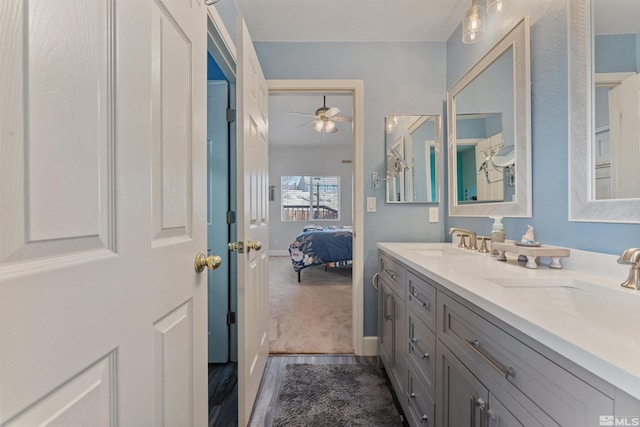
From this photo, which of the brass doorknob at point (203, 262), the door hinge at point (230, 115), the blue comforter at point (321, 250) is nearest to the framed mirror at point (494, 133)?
the brass doorknob at point (203, 262)

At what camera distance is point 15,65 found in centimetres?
34

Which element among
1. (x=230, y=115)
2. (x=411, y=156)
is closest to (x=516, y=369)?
(x=411, y=156)

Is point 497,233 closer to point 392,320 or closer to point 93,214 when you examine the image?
Answer: point 392,320

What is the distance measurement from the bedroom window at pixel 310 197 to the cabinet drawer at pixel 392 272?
16.0 ft

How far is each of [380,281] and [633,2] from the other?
171cm

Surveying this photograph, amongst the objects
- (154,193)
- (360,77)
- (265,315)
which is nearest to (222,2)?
(360,77)

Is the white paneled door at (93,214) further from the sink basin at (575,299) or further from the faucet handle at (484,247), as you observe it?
the faucet handle at (484,247)

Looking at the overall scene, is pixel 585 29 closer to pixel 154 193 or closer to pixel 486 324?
pixel 486 324

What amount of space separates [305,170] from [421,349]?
19.5ft

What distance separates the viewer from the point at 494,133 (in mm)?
1575

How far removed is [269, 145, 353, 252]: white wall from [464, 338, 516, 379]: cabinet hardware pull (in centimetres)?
602

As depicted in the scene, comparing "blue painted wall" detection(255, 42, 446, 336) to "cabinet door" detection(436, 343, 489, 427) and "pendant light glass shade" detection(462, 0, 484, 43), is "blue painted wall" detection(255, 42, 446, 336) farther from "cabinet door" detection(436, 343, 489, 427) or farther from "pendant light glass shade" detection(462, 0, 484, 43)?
"cabinet door" detection(436, 343, 489, 427)

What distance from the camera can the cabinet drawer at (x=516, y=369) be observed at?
0.49 m

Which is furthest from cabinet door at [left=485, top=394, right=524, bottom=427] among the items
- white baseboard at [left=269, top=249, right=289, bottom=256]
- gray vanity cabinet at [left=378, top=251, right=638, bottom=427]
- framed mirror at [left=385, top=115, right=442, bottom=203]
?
white baseboard at [left=269, top=249, right=289, bottom=256]
